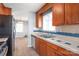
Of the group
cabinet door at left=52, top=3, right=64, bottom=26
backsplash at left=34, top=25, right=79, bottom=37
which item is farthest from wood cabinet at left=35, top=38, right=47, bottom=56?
cabinet door at left=52, top=3, right=64, bottom=26

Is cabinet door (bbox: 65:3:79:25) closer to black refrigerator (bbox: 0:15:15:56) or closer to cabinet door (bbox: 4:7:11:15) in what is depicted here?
black refrigerator (bbox: 0:15:15:56)

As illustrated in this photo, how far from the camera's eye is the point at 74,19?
6.24 feet

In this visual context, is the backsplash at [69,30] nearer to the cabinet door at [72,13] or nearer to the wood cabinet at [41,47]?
the cabinet door at [72,13]

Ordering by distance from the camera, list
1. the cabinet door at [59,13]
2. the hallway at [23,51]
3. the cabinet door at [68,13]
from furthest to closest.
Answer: the hallway at [23,51] < the cabinet door at [59,13] < the cabinet door at [68,13]

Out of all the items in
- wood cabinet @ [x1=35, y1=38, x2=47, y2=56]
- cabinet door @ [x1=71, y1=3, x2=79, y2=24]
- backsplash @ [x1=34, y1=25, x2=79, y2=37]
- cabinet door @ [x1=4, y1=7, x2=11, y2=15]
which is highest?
cabinet door @ [x1=4, y1=7, x2=11, y2=15]

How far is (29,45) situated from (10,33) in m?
1.90

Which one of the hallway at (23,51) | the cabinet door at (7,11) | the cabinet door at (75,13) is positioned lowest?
the hallway at (23,51)

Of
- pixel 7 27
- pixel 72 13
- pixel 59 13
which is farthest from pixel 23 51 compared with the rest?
pixel 72 13

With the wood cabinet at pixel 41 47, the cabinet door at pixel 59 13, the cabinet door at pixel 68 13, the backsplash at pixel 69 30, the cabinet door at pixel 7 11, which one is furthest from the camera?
the cabinet door at pixel 7 11

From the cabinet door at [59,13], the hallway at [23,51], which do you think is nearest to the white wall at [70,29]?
the cabinet door at [59,13]

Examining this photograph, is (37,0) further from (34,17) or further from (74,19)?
(34,17)

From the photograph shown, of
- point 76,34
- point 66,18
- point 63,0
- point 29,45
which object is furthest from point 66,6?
point 29,45

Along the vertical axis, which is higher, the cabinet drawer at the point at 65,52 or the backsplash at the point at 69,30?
the backsplash at the point at 69,30

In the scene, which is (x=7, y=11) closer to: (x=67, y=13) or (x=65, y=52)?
(x=67, y=13)
